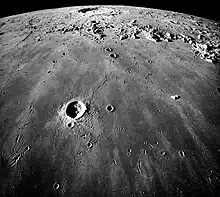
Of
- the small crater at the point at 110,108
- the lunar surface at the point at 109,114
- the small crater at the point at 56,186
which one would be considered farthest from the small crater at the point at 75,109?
the small crater at the point at 56,186

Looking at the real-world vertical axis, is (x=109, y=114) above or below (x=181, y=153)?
above

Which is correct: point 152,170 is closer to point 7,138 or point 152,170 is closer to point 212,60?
point 7,138

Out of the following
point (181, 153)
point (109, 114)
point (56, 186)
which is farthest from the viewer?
point (109, 114)

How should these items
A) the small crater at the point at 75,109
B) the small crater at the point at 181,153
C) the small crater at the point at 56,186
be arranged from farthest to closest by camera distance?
the small crater at the point at 75,109
the small crater at the point at 181,153
the small crater at the point at 56,186

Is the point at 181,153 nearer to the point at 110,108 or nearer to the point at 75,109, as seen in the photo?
the point at 110,108

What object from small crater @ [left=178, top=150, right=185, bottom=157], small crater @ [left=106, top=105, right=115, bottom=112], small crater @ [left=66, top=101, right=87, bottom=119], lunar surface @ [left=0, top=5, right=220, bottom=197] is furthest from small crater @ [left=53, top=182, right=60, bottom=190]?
small crater @ [left=178, top=150, right=185, bottom=157]

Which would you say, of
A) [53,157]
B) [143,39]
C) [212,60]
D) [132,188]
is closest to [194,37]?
[212,60]

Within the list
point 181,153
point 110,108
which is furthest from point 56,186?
point 181,153

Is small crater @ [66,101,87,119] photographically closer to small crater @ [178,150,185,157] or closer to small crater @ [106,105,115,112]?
small crater @ [106,105,115,112]

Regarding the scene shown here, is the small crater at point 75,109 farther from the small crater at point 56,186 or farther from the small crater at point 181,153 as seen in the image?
the small crater at point 181,153
